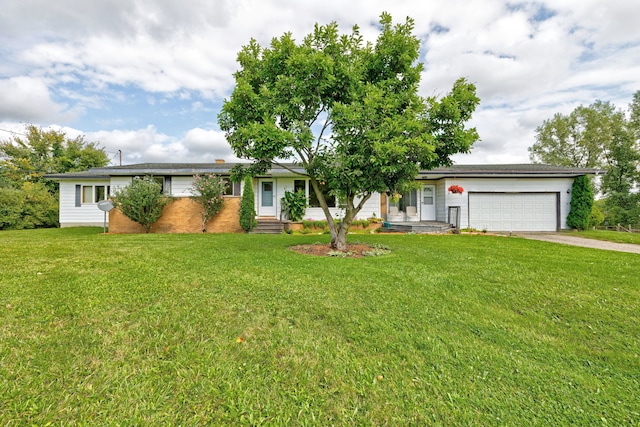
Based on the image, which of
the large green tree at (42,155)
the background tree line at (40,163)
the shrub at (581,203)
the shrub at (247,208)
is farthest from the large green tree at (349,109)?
the large green tree at (42,155)

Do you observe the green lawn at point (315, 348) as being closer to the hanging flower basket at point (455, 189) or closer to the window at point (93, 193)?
the hanging flower basket at point (455, 189)

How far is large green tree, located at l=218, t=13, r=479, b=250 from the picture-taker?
5805 mm

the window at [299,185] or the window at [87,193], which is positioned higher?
the window at [299,185]

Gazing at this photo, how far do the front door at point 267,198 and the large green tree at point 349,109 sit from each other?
26.2ft

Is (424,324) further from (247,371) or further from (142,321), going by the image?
(142,321)

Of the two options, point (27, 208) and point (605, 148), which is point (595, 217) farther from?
point (27, 208)

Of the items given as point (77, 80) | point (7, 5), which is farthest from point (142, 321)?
point (77, 80)

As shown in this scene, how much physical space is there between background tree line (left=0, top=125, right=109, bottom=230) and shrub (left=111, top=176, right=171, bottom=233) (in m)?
8.50

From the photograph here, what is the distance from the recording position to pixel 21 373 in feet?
6.87

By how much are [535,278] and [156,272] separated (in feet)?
22.0

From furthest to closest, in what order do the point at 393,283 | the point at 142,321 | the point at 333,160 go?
the point at 333,160 → the point at 393,283 → the point at 142,321

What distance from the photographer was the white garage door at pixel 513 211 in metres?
14.2

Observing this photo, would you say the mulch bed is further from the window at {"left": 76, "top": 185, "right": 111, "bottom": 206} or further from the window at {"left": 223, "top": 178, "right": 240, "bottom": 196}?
the window at {"left": 76, "top": 185, "right": 111, "bottom": 206}

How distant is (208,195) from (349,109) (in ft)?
30.6
